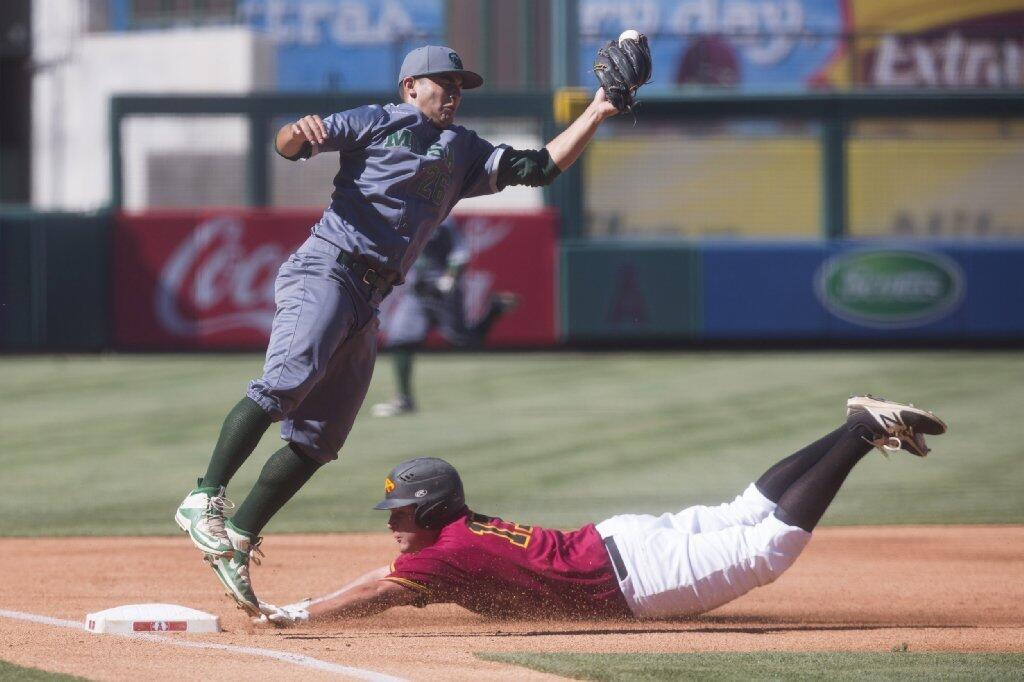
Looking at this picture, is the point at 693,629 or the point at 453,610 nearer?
the point at 693,629

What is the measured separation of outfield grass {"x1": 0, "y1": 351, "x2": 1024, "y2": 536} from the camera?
938cm

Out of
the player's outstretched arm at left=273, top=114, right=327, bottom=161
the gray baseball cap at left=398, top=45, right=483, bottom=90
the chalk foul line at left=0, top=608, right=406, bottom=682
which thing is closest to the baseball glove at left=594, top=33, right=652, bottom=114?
the gray baseball cap at left=398, top=45, right=483, bottom=90

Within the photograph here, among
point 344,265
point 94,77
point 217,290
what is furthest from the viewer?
point 94,77

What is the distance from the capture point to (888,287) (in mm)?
19297

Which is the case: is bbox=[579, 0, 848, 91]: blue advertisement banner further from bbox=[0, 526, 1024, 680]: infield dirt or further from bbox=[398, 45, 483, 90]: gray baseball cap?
bbox=[398, 45, 483, 90]: gray baseball cap

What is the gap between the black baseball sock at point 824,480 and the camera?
5.47m

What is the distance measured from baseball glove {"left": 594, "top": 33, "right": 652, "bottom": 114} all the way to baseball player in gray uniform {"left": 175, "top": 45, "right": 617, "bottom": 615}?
0.18ft

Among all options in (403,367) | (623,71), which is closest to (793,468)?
(623,71)

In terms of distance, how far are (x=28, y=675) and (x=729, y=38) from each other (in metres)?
17.6

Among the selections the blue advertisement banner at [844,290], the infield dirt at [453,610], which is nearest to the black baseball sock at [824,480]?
the infield dirt at [453,610]

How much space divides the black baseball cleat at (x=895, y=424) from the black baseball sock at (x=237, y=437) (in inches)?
80.8

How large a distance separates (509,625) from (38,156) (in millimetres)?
22101

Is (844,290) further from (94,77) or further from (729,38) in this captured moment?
(94,77)

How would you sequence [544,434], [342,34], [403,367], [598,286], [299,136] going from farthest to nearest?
[342,34], [598,286], [403,367], [544,434], [299,136]
